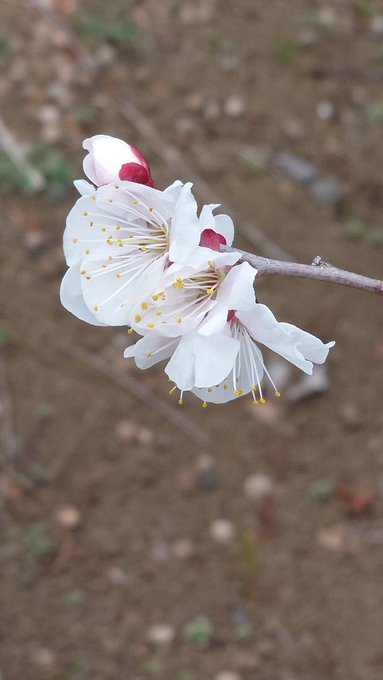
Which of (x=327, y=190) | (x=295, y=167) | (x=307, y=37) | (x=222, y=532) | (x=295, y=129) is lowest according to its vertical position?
(x=222, y=532)

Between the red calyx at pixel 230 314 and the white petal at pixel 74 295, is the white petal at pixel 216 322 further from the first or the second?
the white petal at pixel 74 295

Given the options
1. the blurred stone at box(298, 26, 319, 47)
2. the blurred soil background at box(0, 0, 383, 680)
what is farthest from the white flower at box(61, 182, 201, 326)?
the blurred stone at box(298, 26, 319, 47)

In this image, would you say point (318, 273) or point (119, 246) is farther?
point (119, 246)

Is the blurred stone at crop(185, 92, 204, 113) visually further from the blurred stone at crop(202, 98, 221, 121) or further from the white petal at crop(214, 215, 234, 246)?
the white petal at crop(214, 215, 234, 246)

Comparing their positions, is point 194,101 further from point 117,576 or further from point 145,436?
point 117,576

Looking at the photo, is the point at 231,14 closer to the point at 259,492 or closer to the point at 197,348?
the point at 259,492

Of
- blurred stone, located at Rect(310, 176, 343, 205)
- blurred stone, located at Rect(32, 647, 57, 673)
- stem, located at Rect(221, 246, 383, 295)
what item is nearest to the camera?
stem, located at Rect(221, 246, 383, 295)

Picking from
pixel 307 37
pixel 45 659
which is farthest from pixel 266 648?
pixel 307 37

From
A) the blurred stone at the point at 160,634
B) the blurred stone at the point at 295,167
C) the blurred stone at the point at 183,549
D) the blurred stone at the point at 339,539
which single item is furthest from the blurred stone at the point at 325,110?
the blurred stone at the point at 160,634
